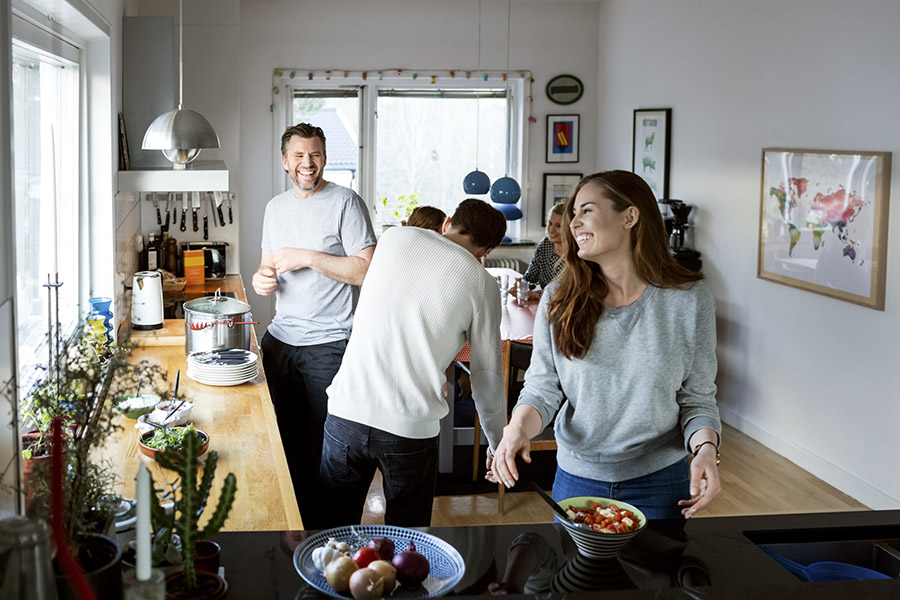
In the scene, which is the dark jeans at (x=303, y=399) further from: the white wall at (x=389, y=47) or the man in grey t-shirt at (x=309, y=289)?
the white wall at (x=389, y=47)

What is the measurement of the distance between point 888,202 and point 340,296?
2.65m

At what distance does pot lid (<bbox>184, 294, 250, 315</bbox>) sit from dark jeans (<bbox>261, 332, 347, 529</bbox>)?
222 millimetres

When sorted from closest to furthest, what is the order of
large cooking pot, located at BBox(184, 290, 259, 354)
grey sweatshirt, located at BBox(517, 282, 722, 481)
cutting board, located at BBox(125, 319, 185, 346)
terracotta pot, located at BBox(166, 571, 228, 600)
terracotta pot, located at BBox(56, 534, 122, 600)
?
terracotta pot, located at BBox(56, 534, 122, 600), terracotta pot, located at BBox(166, 571, 228, 600), grey sweatshirt, located at BBox(517, 282, 722, 481), large cooking pot, located at BBox(184, 290, 259, 354), cutting board, located at BBox(125, 319, 185, 346)

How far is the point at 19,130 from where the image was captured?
2.81 m

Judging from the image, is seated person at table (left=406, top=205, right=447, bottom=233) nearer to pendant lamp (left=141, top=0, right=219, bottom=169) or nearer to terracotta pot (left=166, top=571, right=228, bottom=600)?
Result: pendant lamp (left=141, top=0, right=219, bottom=169)

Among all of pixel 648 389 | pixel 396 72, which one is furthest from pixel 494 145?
pixel 648 389

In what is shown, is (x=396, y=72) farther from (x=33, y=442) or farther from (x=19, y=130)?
(x=33, y=442)

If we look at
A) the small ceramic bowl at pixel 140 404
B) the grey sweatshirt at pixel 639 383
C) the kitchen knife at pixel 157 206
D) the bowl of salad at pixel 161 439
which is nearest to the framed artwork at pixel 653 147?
the kitchen knife at pixel 157 206

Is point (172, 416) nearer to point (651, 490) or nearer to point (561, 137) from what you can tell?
point (651, 490)

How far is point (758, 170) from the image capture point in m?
5.55

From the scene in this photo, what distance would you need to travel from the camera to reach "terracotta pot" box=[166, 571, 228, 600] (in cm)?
138

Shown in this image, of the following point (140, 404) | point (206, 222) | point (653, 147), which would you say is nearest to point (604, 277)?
point (140, 404)

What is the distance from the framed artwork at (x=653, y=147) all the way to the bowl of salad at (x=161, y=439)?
475 cm

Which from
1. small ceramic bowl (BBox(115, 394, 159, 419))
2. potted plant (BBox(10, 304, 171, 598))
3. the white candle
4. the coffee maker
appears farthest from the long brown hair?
the coffee maker
